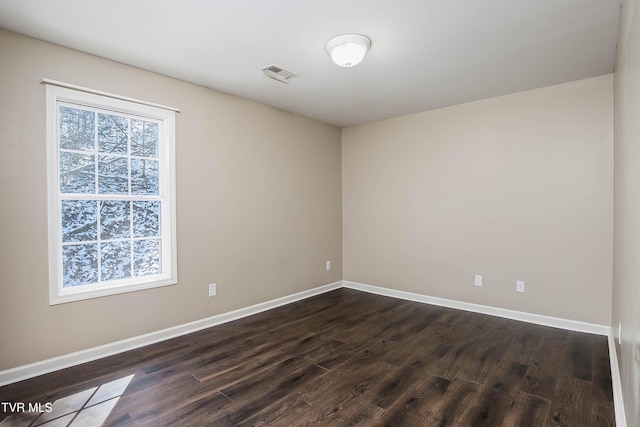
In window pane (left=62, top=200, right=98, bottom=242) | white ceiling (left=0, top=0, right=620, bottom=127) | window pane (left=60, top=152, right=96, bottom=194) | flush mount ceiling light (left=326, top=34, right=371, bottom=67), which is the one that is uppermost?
white ceiling (left=0, top=0, right=620, bottom=127)

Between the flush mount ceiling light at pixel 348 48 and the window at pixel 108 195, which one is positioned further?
the window at pixel 108 195

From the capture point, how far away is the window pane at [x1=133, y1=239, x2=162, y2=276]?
304 cm

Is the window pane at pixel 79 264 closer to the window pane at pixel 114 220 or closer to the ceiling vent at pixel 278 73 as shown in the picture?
the window pane at pixel 114 220

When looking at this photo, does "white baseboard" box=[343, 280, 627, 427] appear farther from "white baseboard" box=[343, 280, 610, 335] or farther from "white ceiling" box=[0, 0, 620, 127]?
"white ceiling" box=[0, 0, 620, 127]

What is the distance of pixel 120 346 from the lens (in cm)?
282

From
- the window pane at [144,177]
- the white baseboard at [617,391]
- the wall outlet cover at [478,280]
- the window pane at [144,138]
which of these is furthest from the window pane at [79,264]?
the wall outlet cover at [478,280]

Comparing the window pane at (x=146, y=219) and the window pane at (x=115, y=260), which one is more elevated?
the window pane at (x=146, y=219)

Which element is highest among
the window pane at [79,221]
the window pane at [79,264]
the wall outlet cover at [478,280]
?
the window pane at [79,221]

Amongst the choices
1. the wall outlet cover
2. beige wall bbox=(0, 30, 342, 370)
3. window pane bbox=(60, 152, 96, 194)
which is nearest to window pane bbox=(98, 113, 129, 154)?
window pane bbox=(60, 152, 96, 194)

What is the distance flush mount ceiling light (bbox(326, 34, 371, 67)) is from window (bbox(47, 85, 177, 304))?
1724 millimetres

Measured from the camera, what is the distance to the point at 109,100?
278 centimetres

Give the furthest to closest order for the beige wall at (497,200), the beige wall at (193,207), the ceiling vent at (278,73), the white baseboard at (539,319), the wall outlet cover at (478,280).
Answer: the wall outlet cover at (478,280)
the beige wall at (497,200)
the ceiling vent at (278,73)
the beige wall at (193,207)
the white baseboard at (539,319)

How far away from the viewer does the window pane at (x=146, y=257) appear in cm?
304

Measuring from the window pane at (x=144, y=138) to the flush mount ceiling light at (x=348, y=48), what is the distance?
73.2 inches
